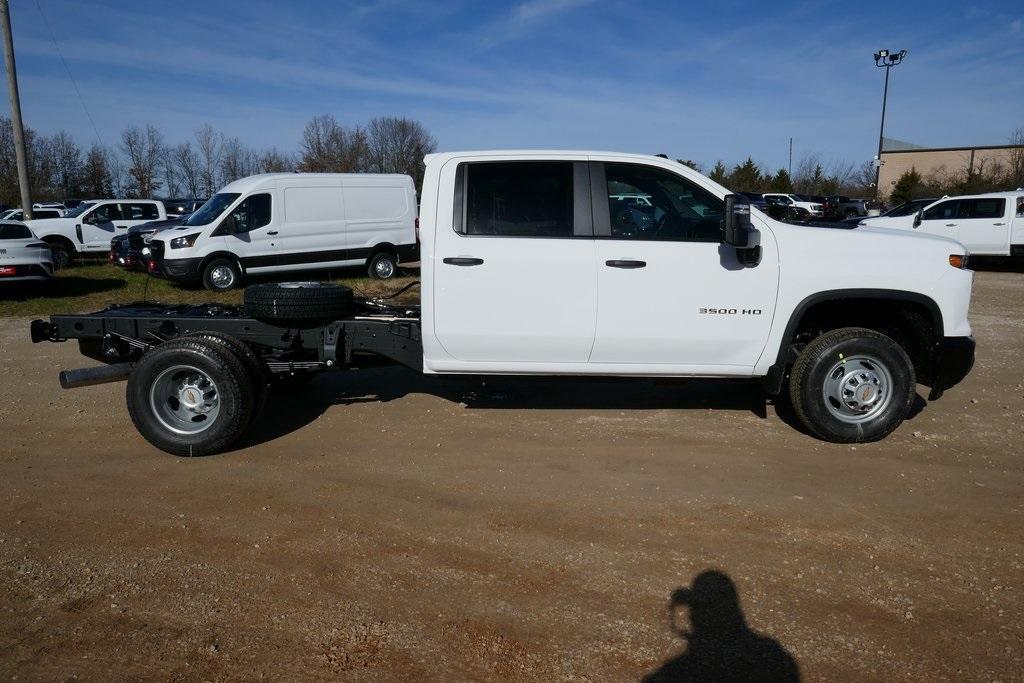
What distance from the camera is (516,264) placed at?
16.9ft

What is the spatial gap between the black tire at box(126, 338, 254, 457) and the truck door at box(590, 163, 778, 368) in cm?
248

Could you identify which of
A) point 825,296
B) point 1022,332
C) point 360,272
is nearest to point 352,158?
A: point 360,272

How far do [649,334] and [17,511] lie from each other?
13.3 ft

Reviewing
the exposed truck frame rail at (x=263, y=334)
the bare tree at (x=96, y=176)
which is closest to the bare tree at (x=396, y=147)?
the bare tree at (x=96, y=176)

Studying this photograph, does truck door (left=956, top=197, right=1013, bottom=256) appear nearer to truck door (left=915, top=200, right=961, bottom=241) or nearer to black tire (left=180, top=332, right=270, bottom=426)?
truck door (left=915, top=200, right=961, bottom=241)

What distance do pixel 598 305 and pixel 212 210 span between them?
37.8 ft

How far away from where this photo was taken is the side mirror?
4.90 meters

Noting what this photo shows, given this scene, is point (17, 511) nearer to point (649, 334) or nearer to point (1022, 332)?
point (649, 334)

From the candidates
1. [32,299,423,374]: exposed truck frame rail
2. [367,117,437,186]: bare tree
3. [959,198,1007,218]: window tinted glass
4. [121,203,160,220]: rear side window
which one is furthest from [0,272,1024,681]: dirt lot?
[367,117,437,186]: bare tree

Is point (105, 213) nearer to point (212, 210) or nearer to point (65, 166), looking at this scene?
point (212, 210)

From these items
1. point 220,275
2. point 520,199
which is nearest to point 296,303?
point 520,199

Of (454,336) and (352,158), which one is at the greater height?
(352,158)

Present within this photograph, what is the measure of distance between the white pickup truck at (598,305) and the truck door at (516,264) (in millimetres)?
10

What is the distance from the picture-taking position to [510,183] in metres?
5.33
